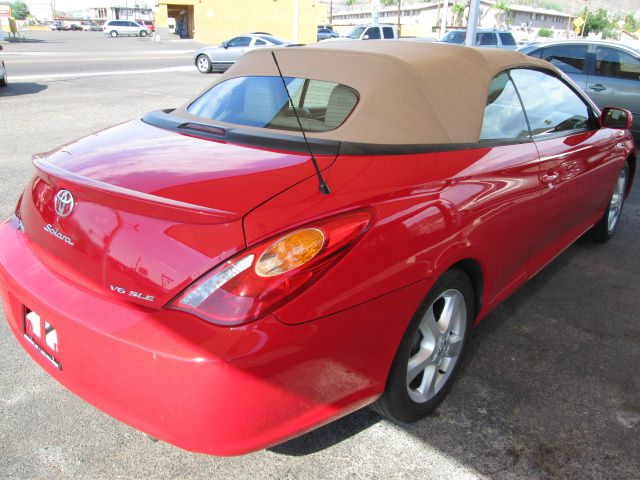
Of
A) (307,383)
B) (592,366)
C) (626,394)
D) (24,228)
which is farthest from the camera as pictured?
(592,366)

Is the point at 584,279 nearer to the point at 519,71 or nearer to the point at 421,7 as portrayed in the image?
the point at 519,71

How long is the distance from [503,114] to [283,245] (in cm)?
171

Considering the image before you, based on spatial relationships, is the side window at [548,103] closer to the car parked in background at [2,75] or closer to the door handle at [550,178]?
the door handle at [550,178]

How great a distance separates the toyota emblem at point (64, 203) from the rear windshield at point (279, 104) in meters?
0.91

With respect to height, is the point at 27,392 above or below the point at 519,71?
below

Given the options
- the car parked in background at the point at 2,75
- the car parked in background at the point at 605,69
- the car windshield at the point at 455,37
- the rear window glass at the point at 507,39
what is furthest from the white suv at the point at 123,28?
the car parked in background at the point at 605,69

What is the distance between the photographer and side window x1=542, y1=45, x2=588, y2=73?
29.8 feet

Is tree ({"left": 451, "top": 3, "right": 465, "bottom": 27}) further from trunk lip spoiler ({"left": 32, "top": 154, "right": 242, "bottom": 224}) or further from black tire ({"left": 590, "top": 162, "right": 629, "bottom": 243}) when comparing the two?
trunk lip spoiler ({"left": 32, "top": 154, "right": 242, "bottom": 224})

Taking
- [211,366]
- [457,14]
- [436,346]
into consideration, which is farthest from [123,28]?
[211,366]

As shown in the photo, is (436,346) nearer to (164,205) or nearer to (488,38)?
(164,205)

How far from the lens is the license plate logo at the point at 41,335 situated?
1.97 metres

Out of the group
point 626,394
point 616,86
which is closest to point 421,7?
point 616,86

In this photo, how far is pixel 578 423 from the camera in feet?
8.23

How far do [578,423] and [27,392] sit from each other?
2.47 m
